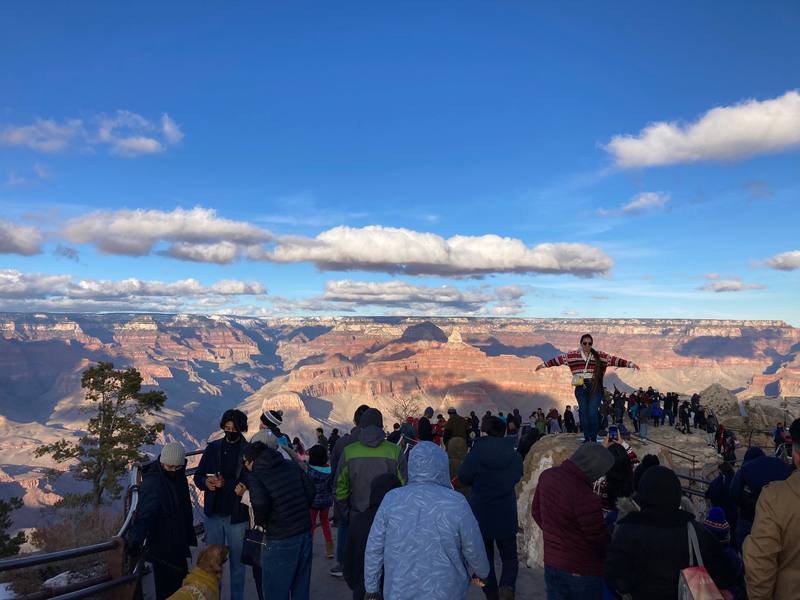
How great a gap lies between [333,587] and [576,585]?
4.05 meters

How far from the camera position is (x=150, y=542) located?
5.09 m

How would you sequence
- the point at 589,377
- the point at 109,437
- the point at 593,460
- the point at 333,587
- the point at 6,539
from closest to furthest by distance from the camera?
the point at 593,460, the point at 333,587, the point at 589,377, the point at 6,539, the point at 109,437

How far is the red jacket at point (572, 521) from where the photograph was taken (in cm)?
379

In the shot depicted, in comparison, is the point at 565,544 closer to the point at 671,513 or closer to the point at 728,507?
the point at 671,513

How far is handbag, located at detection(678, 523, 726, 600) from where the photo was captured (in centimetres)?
298

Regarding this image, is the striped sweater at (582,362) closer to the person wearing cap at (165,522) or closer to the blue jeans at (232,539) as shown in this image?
the blue jeans at (232,539)

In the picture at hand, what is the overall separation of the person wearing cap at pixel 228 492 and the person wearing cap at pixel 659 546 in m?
3.82

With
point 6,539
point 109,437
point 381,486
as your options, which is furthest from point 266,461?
point 109,437

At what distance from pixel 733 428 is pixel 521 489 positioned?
22255mm

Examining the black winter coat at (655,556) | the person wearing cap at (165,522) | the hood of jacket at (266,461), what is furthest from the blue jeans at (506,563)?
the person wearing cap at (165,522)

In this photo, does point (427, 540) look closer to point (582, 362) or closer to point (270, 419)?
point (270, 419)

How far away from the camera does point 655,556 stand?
3.27 metres

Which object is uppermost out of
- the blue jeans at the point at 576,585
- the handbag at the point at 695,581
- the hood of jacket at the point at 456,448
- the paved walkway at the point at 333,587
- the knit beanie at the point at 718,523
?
the handbag at the point at 695,581

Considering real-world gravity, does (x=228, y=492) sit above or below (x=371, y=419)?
below
